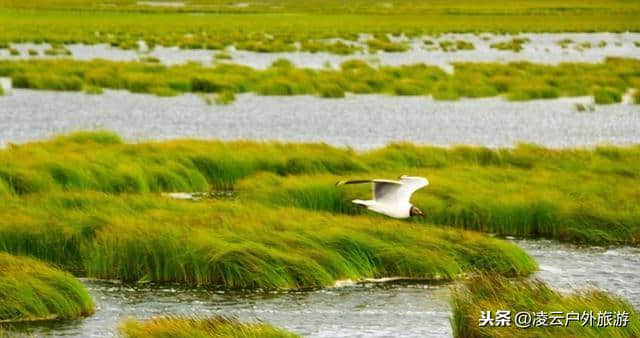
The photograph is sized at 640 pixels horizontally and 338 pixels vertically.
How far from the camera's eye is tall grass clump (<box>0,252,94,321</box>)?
13.5 metres

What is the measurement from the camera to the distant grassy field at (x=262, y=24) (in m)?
89.0

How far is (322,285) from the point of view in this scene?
15.6 meters

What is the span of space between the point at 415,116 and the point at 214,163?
1901cm

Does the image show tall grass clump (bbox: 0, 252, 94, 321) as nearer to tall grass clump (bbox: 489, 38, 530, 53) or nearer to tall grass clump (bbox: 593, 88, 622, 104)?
tall grass clump (bbox: 593, 88, 622, 104)

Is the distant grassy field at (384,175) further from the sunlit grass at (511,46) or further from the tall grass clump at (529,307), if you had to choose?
the sunlit grass at (511,46)

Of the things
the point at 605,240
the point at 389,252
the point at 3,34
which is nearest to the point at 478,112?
the point at 605,240

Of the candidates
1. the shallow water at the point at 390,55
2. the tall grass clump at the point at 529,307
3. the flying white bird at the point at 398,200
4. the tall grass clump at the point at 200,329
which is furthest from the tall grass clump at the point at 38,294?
the shallow water at the point at 390,55

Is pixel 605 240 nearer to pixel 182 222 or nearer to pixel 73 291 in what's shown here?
pixel 182 222

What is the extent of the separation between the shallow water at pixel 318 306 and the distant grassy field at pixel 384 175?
9.36 ft

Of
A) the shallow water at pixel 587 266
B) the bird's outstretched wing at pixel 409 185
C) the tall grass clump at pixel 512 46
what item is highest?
the bird's outstretched wing at pixel 409 185

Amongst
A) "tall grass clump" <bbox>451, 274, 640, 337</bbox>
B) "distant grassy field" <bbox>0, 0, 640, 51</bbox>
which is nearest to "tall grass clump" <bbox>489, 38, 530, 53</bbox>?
"distant grassy field" <bbox>0, 0, 640, 51</bbox>

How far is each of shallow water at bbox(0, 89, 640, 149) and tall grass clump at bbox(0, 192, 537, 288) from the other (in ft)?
50.5

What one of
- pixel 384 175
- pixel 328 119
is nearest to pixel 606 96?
pixel 328 119

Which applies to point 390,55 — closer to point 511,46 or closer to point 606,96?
point 511,46
